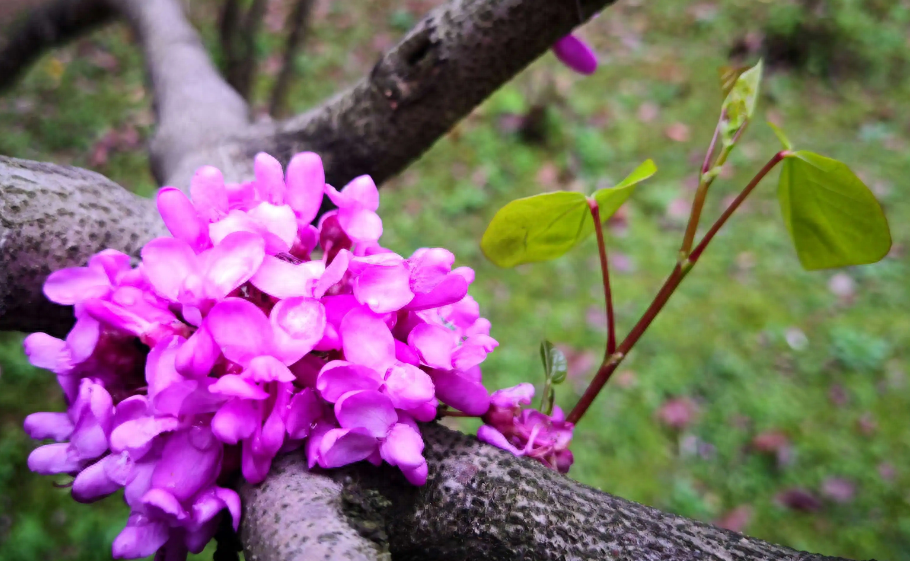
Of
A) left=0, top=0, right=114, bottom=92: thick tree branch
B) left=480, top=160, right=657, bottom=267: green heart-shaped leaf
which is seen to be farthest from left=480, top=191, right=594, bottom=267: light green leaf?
left=0, top=0, right=114, bottom=92: thick tree branch

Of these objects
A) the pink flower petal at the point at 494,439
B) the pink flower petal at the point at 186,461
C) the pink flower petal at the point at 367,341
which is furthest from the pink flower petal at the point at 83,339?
the pink flower petal at the point at 494,439

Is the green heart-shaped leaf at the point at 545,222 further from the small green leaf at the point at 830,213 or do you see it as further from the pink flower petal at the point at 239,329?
the pink flower petal at the point at 239,329

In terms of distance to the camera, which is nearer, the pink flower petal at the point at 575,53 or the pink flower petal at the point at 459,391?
the pink flower petal at the point at 459,391

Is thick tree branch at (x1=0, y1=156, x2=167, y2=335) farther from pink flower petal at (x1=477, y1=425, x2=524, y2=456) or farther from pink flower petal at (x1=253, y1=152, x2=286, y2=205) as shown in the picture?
pink flower petal at (x1=477, y1=425, x2=524, y2=456)

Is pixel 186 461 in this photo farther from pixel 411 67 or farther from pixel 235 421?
pixel 411 67

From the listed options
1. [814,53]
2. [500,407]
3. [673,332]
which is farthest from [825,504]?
[814,53]

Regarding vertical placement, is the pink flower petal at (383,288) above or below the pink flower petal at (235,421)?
above

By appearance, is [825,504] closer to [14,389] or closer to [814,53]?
[814,53]
